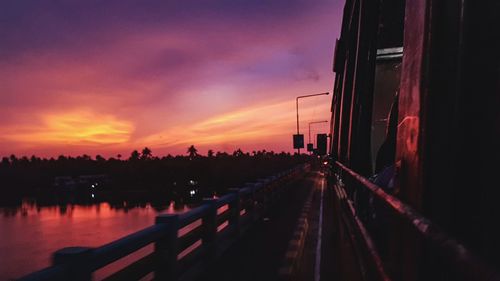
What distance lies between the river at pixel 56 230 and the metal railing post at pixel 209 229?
226ft

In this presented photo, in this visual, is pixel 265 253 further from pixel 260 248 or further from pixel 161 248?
pixel 161 248

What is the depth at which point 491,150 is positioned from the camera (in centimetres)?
237

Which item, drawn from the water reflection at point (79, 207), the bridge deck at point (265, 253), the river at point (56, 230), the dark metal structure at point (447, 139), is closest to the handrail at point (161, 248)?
the bridge deck at point (265, 253)

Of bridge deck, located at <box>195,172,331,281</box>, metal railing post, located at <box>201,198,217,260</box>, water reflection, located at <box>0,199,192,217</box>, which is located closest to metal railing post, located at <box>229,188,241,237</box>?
bridge deck, located at <box>195,172,331,281</box>

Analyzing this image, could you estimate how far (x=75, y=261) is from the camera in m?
3.95

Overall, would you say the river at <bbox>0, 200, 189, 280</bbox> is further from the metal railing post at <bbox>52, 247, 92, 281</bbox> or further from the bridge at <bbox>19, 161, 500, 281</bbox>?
the metal railing post at <bbox>52, 247, 92, 281</bbox>

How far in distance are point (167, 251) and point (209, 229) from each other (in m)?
2.47

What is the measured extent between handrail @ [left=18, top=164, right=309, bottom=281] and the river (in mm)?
68605

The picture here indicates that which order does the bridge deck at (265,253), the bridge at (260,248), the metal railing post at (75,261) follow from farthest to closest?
the bridge deck at (265,253), the metal railing post at (75,261), the bridge at (260,248)

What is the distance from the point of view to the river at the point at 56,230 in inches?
3703

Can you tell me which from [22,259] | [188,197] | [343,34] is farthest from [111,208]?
[343,34]

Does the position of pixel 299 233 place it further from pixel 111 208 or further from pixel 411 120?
pixel 111 208

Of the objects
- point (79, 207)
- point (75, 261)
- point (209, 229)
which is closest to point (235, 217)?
point (209, 229)

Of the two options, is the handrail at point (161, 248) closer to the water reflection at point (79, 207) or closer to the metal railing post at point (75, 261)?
A: the metal railing post at point (75, 261)
